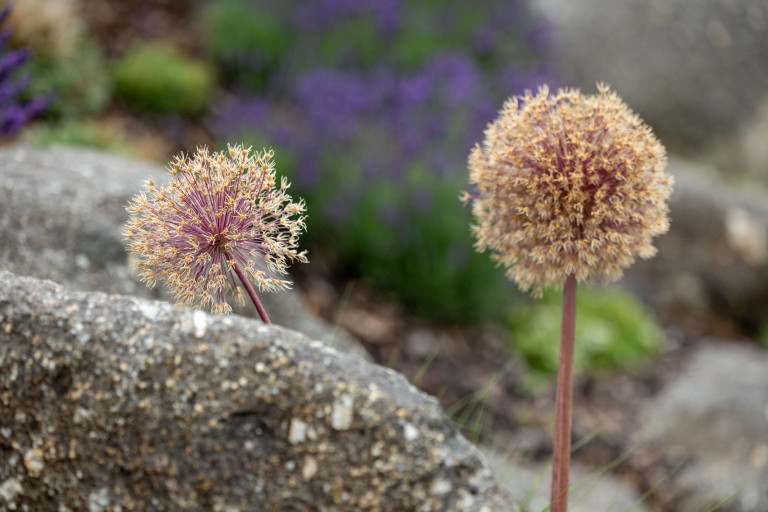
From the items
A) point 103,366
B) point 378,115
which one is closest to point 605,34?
point 378,115

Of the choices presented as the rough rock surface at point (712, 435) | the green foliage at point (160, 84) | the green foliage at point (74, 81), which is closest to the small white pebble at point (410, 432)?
the rough rock surface at point (712, 435)

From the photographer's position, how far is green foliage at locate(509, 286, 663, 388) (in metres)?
5.29

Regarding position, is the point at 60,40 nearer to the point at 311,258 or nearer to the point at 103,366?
the point at 311,258

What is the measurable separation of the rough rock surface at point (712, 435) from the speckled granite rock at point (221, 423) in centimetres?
281

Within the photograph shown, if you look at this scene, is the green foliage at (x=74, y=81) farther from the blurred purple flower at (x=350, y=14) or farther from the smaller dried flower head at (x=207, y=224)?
the smaller dried flower head at (x=207, y=224)

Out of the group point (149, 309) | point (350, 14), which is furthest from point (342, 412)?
point (350, 14)

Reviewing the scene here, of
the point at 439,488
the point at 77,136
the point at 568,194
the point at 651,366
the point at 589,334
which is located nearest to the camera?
the point at 439,488

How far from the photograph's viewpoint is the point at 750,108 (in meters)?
8.48

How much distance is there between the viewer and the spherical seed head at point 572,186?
5.19ft

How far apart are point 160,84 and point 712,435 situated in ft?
17.1

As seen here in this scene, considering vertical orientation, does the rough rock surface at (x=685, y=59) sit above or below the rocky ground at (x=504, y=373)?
above

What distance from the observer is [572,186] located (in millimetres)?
1598

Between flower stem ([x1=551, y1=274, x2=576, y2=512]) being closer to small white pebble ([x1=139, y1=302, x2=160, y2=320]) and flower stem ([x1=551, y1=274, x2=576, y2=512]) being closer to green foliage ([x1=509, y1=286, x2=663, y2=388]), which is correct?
small white pebble ([x1=139, y1=302, x2=160, y2=320])

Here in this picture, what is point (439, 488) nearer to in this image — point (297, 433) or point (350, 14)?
point (297, 433)
